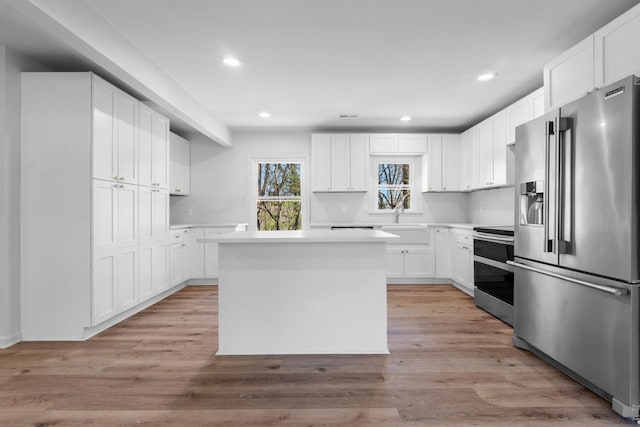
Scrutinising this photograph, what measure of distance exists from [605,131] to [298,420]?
239 centimetres

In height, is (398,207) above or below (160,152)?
below

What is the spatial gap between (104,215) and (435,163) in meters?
4.67

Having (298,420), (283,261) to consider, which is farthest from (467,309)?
(298,420)

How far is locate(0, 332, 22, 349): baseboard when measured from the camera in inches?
107

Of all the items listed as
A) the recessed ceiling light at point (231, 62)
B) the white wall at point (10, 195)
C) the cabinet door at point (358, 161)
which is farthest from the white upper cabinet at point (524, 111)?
the white wall at point (10, 195)

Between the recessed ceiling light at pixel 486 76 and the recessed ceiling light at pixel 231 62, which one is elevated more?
the recessed ceiling light at pixel 486 76

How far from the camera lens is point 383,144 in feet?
18.2

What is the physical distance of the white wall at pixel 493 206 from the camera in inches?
→ 179

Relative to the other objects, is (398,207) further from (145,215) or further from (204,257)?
(145,215)

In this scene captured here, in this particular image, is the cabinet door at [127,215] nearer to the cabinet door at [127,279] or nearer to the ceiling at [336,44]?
the cabinet door at [127,279]

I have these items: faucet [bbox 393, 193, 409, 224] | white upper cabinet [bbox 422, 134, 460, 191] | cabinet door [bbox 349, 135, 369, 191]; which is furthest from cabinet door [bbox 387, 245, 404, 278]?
white upper cabinet [bbox 422, 134, 460, 191]

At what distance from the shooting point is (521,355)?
2.62m

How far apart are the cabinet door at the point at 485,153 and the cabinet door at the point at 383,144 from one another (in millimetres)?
1281

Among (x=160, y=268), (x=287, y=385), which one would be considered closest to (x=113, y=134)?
(x=160, y=268)
